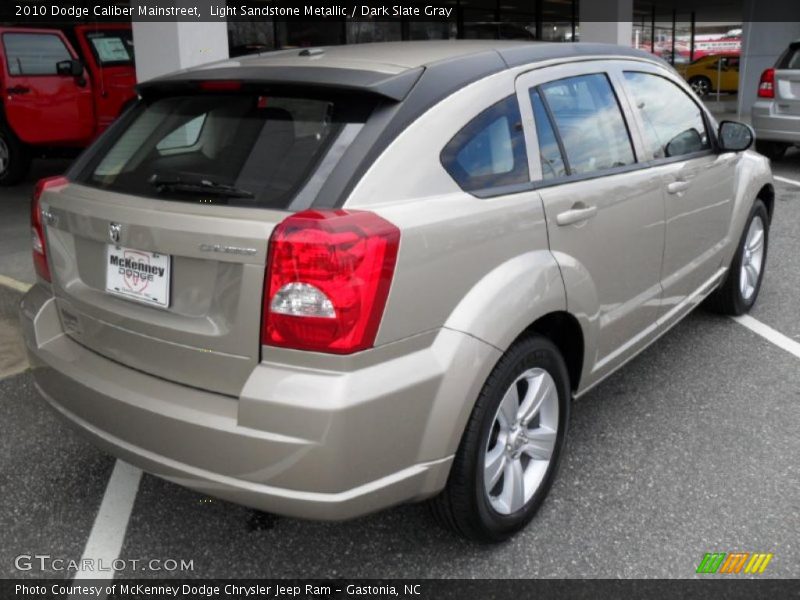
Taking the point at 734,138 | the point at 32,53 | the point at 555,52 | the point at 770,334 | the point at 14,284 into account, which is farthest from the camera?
the point at 32,53

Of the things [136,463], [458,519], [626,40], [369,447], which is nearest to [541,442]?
[458,519]

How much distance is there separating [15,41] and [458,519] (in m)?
9.42

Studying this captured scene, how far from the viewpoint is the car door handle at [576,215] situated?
282 centimetres

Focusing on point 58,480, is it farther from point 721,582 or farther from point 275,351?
point 721,582

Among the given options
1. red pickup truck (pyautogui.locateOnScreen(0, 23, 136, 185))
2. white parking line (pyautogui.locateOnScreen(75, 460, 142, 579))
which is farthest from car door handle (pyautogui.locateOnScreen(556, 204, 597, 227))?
red pickup truck (pyautogui.locateOnScreen(0, 23, 136, 185))

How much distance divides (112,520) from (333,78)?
5.83 feet

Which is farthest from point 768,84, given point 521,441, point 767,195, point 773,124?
point 521,441

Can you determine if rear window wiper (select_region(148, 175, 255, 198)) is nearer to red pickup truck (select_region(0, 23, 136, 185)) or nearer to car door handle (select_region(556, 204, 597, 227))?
car door handle (select_region(556, 204, 597, 227))

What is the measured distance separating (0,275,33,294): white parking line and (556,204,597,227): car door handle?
4264 mm

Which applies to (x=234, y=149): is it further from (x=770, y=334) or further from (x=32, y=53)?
(x=32, y=53)

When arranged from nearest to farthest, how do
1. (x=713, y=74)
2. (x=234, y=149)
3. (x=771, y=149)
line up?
(x=234, y=149) → (x=771, y=149) → (x=713, y=74)

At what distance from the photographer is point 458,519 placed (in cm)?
259

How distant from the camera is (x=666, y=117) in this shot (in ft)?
12.6

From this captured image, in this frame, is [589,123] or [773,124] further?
[773,124]
